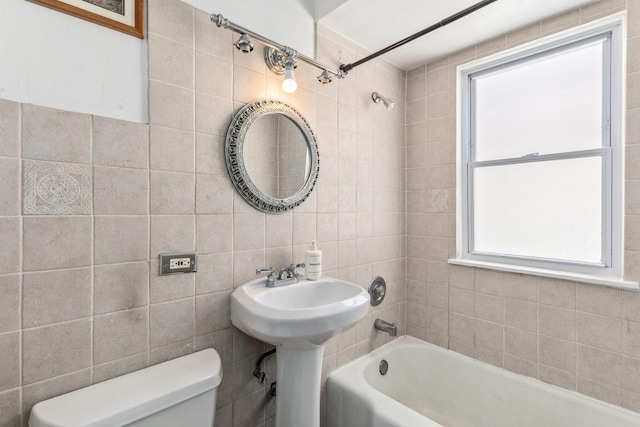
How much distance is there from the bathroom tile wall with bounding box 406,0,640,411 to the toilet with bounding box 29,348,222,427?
153 centimetres

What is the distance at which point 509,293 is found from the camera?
1722 millimetres

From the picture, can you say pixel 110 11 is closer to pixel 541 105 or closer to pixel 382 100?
pixel 382 100

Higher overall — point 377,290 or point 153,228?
point 153,228

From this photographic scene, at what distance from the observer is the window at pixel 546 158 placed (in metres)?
1.47

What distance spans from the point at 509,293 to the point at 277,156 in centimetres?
154

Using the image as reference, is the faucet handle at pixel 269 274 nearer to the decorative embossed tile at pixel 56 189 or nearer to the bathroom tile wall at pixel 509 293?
the decorative embossed tile at pixel 56 189

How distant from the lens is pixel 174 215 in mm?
1128

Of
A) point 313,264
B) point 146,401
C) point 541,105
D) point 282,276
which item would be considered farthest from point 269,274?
point 541,105

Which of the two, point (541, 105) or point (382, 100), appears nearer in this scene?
point (541, 105)

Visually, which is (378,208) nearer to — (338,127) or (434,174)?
(434,174)

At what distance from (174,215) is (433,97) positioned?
5.95 ft

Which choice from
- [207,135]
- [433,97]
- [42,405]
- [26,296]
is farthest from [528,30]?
[42,405]

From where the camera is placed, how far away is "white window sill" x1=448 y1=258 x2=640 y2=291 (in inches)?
54.3

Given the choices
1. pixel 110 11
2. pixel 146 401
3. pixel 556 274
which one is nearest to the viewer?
pixel 146 401
